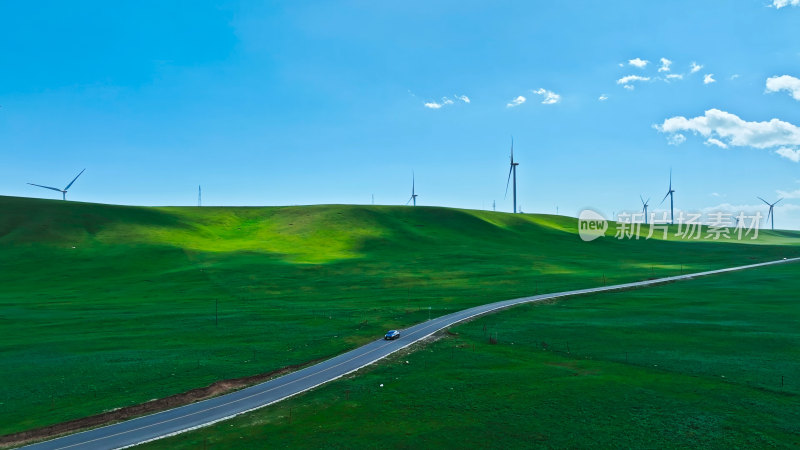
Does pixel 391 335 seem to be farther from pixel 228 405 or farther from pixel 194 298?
pixel 194 298

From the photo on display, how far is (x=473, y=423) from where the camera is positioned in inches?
1697

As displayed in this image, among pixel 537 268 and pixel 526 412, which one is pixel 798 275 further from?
pixel 526 412

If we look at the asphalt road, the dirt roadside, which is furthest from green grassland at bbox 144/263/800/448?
the dirt roadside

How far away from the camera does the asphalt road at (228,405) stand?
3956 centimetres

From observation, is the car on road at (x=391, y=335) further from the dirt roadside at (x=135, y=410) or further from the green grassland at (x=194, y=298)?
the dirt roadside at (x=135, y=410)

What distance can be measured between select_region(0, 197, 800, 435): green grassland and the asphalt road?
487 centimetres

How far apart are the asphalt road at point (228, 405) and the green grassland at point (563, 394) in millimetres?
2177

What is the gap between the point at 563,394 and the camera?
162 ft

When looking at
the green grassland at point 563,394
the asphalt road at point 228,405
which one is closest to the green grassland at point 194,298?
the asphalt road at point 228,405

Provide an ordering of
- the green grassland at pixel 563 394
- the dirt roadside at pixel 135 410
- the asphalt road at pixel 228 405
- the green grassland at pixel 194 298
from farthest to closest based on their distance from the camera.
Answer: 1. the green grassland at pixel 194 298
2. the dirt roadside at pixel 135 410
3. the green grassland at pixel 563 394
4. the asphalt road at pixel 228 405

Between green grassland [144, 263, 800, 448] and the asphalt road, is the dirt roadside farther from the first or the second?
green grassland [144, 263, 800, 448]

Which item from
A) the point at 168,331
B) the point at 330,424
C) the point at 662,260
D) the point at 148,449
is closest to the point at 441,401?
the point at 330,424

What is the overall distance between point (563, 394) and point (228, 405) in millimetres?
32634

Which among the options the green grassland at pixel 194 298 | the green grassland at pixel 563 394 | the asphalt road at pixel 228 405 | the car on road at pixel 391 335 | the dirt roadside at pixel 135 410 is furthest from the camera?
the car on road at pixel 391 335
